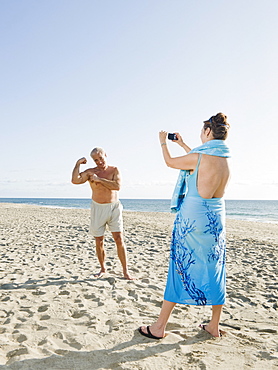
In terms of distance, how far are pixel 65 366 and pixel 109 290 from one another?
1836 millimetres

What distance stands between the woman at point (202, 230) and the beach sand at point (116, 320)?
13.6 inches

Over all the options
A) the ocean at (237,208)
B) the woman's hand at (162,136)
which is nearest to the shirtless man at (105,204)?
the woman's hand at (162,136)

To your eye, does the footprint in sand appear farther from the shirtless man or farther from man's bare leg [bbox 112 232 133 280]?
man's bare leg [bbox 112 232 133 280]

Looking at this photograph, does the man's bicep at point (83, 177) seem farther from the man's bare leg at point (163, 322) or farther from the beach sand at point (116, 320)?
the man's bare leg at point (163, 322)

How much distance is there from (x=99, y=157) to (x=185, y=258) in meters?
2.49

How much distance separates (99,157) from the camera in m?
4.78

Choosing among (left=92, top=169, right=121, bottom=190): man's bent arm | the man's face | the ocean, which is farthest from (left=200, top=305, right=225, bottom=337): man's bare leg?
the ocean

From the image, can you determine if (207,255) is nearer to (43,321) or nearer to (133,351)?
(133,351)

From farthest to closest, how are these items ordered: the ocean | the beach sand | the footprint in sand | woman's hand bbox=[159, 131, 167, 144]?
the ocean
the footprint in sand
woman's hand bbox=[159, 131, 167, 144]
the beach sand

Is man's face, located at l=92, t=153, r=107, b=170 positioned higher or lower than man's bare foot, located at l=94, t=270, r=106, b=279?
higher

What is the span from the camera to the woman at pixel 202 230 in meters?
2.76

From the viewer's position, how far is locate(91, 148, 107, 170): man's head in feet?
15.6

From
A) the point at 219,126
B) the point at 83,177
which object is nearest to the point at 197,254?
the point at 219,126

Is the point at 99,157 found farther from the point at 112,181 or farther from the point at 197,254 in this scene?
the point at 197,254
